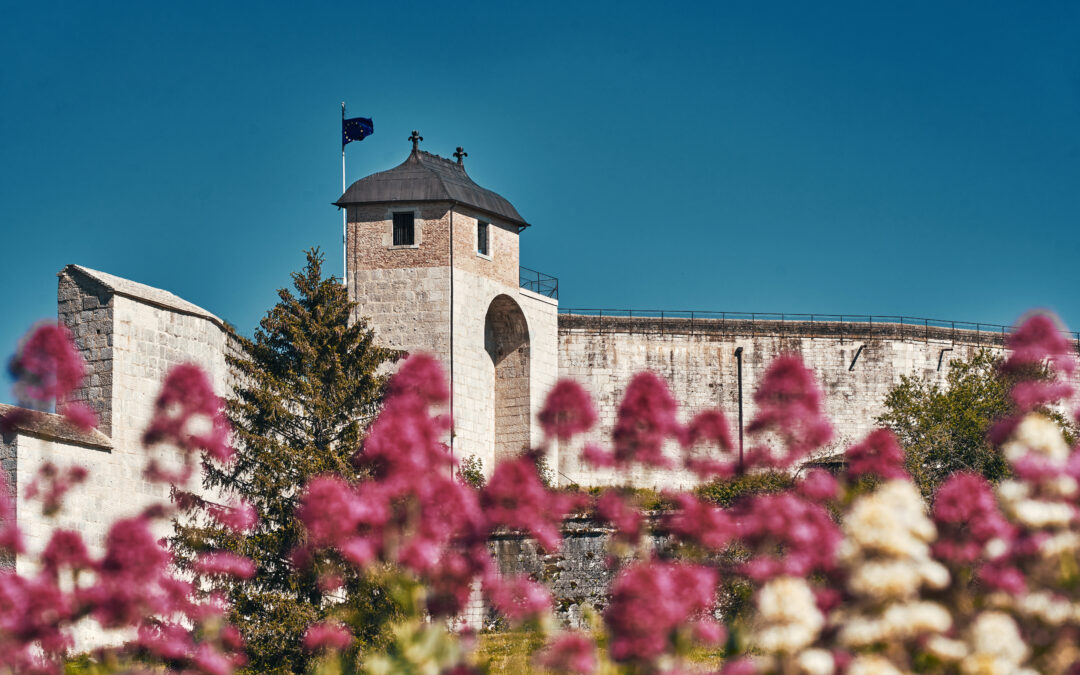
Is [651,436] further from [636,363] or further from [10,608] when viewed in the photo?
[636,363]

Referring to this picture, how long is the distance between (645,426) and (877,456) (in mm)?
1158

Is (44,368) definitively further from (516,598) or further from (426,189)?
(426,189)

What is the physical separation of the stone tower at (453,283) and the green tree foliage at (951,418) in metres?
9.47

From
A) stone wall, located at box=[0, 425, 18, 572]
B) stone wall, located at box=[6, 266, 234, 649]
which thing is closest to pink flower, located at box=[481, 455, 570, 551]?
stone wall, located at box=[6, 266, 234, 649]

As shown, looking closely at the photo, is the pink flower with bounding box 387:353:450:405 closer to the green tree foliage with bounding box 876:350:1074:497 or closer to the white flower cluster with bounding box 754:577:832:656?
the white flower cluster with bounding box 754:577:832:656

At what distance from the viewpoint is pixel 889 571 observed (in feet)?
15.4

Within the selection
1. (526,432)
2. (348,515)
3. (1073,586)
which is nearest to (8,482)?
(526,432)

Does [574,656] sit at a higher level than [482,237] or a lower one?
lower

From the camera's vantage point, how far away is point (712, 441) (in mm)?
6645

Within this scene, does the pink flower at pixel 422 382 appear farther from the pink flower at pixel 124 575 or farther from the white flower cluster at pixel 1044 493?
the white flower cluster at pixel 1044 493

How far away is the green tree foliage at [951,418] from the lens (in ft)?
118

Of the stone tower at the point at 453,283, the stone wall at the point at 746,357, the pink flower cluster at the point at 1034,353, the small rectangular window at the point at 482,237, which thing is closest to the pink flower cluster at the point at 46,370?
the pink flower cluster at the point at 1034,353

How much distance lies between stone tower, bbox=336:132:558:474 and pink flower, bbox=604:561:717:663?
30200 millimetres

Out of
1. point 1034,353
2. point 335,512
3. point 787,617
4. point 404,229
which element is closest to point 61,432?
point 404,229
